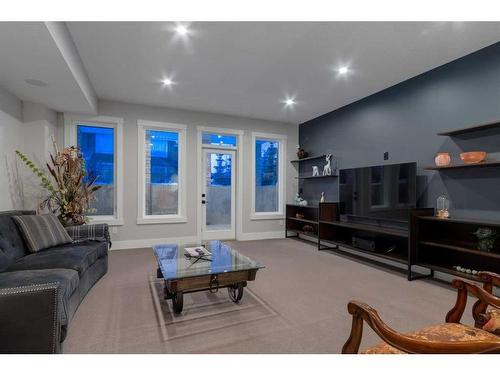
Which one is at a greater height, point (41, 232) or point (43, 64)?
point (43, 64)

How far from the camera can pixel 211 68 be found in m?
3.43

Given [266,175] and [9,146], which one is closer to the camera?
[9,146]

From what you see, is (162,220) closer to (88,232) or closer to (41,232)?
(88,232)

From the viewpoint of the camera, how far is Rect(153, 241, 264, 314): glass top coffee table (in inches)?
87.0

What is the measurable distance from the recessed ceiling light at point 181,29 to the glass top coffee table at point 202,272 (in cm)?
225

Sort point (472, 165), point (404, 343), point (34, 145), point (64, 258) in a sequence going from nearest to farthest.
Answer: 1. point (404, 343)
2. point (64, 258)
3. point (472, 165)
4. point (34, 145)

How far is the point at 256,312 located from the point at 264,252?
2.26 metres

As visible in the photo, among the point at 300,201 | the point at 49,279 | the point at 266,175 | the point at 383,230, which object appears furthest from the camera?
the point at 266,175

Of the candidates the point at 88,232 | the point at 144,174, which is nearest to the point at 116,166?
the point at 144,174

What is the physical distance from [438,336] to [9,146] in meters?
4.80

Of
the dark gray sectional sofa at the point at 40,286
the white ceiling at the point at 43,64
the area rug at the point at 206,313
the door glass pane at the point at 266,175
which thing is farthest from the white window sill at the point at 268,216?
the white ceiling at the point at 43,64

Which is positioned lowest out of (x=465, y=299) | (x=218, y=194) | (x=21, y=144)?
(x=465, y=299)

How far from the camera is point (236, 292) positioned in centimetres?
262

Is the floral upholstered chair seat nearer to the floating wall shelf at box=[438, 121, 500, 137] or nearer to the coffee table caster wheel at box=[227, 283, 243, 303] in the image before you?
the coffee table caster wheel at box=[227, 283, 243, 303]
